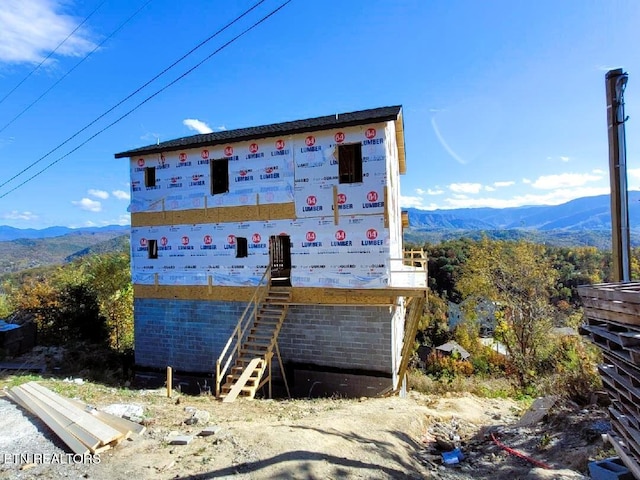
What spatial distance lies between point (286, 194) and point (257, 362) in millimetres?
5450

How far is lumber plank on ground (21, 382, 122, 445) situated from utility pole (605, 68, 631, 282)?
349 inches

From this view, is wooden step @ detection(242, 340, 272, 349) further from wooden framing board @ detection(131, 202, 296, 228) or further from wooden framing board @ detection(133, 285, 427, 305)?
wooden framing board @ detection(131, 202, 296, 228)

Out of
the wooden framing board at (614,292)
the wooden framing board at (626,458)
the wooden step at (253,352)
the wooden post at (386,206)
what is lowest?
the wooden step at (253,352)

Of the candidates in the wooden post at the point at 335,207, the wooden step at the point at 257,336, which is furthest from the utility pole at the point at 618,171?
the wooden step at the point at 257,336

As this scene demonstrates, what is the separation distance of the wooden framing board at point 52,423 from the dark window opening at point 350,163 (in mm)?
9375

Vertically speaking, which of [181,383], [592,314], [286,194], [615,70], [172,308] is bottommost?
[181,383]

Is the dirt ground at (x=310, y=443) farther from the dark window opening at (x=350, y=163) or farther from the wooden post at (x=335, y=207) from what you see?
the dark window opening at (x=350, y=163)

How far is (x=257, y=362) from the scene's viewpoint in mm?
11305

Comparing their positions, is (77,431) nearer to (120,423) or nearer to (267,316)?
(120,423)

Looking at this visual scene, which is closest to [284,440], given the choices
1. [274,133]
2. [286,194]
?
[286,194]

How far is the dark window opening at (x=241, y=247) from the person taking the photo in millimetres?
13672

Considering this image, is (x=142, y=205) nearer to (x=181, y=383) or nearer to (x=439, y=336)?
(x=181, y=383)

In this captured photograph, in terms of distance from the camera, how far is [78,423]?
21.4 feet

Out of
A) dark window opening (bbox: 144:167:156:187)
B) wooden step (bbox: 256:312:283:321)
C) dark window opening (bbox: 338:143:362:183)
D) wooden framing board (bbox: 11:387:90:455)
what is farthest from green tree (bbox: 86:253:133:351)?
dark window opening (bbox: 338:143:362:183)
